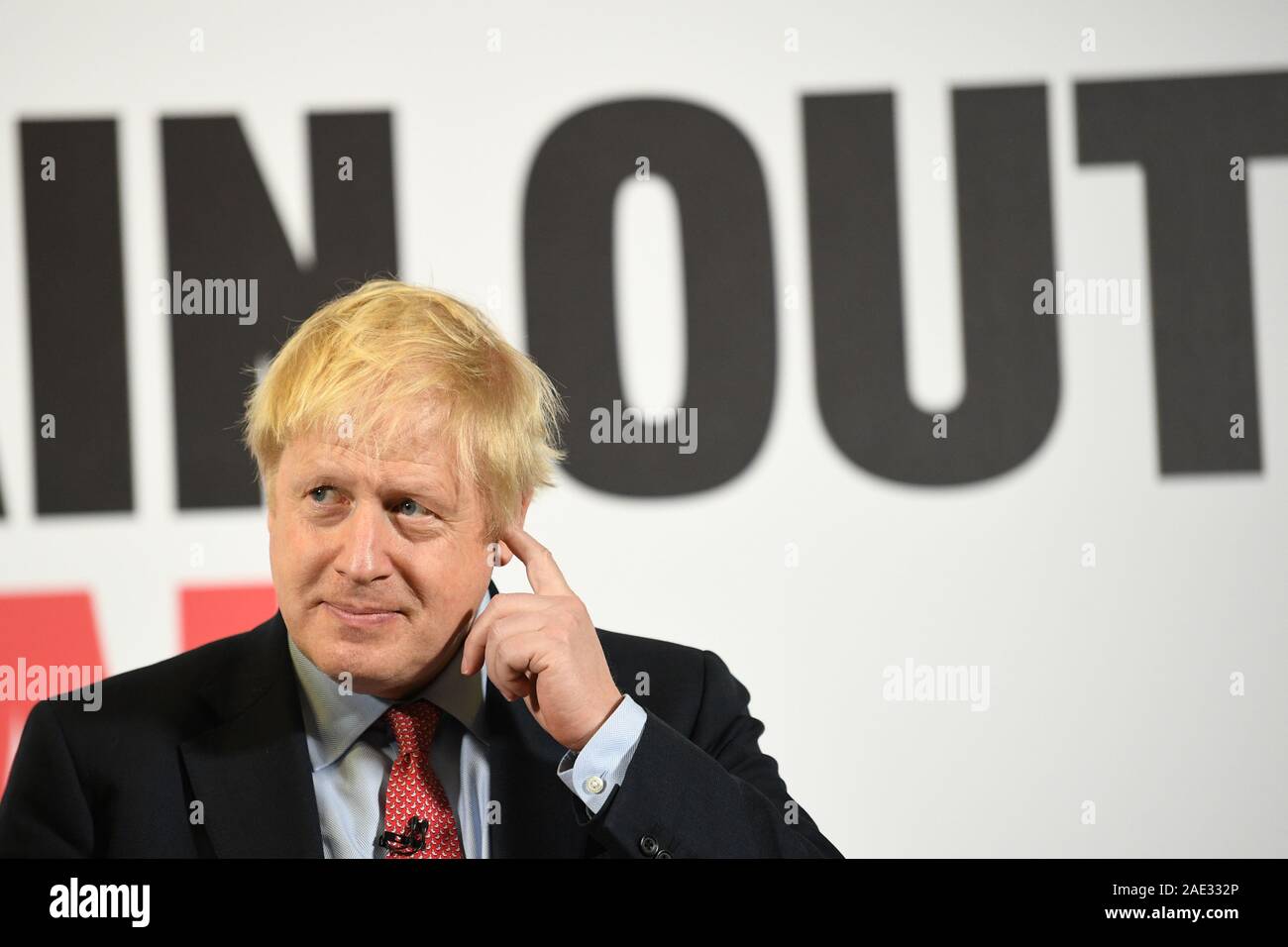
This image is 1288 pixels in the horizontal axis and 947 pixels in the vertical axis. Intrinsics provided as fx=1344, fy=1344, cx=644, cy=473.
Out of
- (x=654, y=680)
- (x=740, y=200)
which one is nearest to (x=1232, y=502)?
(x=740, y=200)

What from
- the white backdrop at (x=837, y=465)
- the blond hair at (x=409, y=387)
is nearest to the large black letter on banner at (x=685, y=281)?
the white backdrop at (x=837, y=465)

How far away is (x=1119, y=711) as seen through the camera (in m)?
3.68

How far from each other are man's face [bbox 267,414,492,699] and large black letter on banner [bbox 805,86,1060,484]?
1899 millimetres

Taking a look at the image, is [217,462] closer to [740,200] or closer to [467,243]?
[467,243]

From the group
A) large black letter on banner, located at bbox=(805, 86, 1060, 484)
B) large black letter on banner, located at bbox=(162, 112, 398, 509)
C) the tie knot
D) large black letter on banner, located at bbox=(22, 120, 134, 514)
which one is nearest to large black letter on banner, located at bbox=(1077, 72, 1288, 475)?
large black letter on banner, located at bbox=(805, 86, 1060, 484)

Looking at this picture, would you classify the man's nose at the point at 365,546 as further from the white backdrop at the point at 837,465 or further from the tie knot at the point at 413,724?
the white backdrop at the point at 837,465

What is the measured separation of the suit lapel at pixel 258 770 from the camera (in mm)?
1911

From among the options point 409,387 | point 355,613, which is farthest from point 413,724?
point 409,387

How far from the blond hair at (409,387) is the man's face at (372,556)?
0.04m

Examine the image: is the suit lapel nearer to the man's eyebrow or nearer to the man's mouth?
the man's mouth

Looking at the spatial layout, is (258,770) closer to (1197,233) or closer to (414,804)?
(414,804)

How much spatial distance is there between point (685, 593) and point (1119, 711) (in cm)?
123

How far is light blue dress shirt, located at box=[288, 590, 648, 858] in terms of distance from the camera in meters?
1.91
